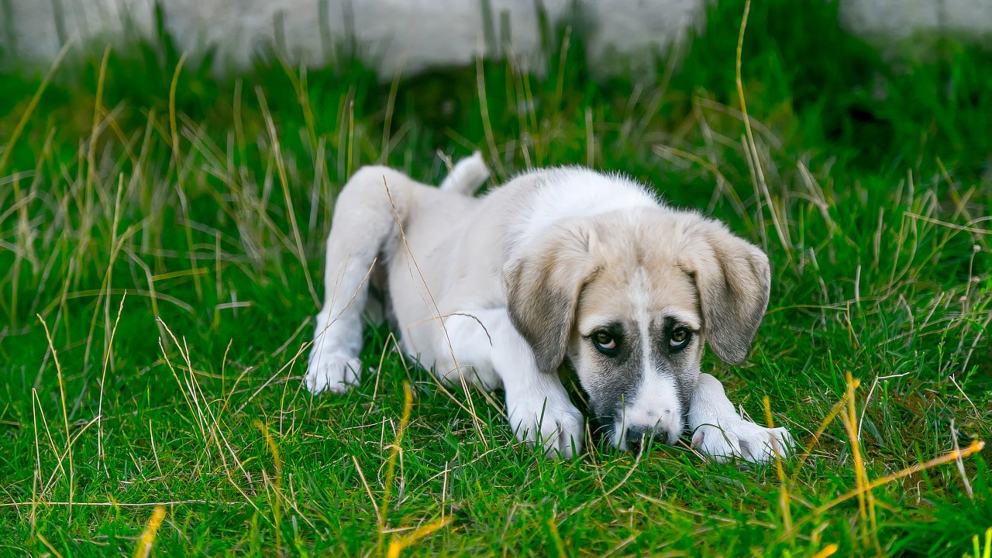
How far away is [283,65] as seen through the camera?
639cm

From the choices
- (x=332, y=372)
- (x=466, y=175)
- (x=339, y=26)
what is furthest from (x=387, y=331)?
(x=339, y=26)

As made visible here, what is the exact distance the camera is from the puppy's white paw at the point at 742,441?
3404 millimetres

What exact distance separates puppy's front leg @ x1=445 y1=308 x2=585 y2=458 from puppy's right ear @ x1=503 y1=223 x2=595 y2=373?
0.10m

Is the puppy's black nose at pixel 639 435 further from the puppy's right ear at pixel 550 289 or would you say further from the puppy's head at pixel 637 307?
the puppy's right ear at pixel 550 289

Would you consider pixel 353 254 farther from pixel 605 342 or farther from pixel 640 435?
pixel 640 435

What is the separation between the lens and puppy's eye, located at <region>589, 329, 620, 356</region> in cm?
348

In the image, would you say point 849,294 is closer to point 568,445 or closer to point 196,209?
point 568,445

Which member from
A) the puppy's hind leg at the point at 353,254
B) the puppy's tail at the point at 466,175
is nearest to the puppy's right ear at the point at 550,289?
the puppy's hind leg at the point at 353,254

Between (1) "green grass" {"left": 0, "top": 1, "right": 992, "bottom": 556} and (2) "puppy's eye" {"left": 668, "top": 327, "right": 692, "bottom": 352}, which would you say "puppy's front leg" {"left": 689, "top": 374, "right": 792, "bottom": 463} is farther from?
(2) "puppy's eye" {"left": 668, "top": 327, "right": 692, "bottom": 352}

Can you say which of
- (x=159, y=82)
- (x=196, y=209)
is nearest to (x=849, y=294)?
(x=196, y=209)

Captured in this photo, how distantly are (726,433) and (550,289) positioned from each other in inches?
29.5

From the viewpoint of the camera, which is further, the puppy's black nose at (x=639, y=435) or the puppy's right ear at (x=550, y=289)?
the puppy's right ear at (x=550, y=289)

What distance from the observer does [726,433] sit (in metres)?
3.47

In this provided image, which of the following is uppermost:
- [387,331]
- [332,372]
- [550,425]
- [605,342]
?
[605,342]
